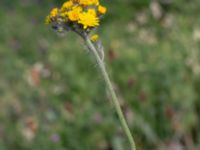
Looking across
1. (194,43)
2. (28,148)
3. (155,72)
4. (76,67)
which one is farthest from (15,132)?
(194,43)

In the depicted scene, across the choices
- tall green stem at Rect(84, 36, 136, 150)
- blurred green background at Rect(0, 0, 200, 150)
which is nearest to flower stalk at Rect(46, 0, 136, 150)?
tall green stem at Rect(84, 36, 136, 150)

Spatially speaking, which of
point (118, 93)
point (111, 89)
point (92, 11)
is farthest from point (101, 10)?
point (118, 93)

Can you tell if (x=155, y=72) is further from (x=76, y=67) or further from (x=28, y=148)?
(x=28, y=148)

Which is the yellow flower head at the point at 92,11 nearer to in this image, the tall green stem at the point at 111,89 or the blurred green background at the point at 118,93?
the tall green stem at the point at 111,89

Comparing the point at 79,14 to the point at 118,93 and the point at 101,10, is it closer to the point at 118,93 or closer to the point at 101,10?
the point at 101,10

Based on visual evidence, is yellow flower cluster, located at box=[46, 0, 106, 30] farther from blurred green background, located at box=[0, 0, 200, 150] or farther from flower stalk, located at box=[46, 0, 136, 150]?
blurred green background, located at box=[0, 0, 200, 150]

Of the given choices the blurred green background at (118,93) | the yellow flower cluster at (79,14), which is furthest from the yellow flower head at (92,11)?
the blurred green background at (118,93)

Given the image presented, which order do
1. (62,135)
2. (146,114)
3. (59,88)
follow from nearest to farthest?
(62,135), (146,114), (59,88)
